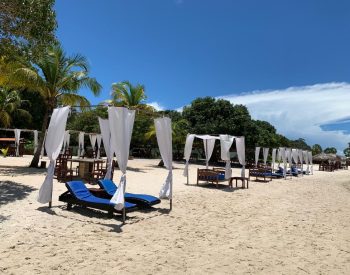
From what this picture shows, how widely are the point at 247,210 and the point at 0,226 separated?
662 centimetres

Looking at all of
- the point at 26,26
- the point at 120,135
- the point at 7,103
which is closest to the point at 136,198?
the point at 120,135

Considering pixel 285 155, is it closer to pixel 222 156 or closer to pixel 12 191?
pixel 222 156

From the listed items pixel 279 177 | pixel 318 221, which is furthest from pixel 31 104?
pixel 318 221

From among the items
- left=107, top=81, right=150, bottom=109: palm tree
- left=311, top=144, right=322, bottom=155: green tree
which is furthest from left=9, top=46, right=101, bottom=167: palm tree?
left=311, top=144, right=322, bottom=155: green tree

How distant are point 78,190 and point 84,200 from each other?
21.9 inches

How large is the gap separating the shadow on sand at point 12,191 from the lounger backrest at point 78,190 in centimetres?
176

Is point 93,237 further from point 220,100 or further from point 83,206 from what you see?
point 220,100

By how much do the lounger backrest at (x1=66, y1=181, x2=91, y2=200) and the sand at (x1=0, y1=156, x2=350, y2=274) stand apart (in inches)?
15.0

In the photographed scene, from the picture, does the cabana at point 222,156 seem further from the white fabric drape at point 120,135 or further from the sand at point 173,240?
the white fabric drape at point 120,135

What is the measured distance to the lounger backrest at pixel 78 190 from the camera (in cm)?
845

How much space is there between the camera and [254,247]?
6.38 m

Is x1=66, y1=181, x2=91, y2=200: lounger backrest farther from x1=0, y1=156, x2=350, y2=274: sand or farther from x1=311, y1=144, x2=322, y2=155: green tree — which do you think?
Result: x1=311, y1=144, x2=322, y2=155: green tree

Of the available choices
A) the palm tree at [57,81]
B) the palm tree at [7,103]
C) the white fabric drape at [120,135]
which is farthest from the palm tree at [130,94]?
the white fabric drape at [120,135]

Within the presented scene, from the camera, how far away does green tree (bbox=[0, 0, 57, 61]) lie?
909 cm
